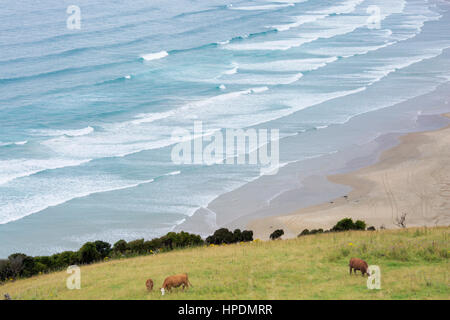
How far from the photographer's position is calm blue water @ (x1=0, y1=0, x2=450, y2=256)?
3472 cm

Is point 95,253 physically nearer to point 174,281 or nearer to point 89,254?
point 89,254

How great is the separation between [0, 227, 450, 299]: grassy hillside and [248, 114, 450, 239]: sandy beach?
22.9 feet

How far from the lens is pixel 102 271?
72.0 ft

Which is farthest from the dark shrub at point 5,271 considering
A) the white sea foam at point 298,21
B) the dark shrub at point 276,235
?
the white sea foam at point 298,21

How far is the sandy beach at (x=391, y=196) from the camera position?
3150 centimetres

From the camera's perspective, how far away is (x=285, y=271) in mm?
18125

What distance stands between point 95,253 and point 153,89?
36.2 meters

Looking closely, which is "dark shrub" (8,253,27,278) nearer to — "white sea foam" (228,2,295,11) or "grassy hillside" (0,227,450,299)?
"grassy hillside" (0,227,450,299)

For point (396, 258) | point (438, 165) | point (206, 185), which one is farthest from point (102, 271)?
point (438, 165)

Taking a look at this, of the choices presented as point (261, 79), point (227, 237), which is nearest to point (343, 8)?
point (261, 79)

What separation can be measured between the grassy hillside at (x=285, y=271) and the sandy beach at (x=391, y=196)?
697 centimetres

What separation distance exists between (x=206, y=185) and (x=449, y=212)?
46.2 ft

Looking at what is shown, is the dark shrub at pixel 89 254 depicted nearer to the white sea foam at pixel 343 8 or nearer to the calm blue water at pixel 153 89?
the calm blue water at pixel 153 89

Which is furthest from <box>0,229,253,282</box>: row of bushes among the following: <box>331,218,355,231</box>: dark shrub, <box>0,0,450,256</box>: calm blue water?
<box>331,218,355,231</box>: dark shrub
